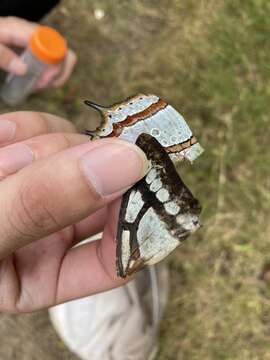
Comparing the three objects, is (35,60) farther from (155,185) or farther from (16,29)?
(155,185)

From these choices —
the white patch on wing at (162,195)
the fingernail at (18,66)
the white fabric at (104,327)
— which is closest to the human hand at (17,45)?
the fingernail at (18,66)

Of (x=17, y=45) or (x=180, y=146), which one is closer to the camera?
(x=180, y=146)

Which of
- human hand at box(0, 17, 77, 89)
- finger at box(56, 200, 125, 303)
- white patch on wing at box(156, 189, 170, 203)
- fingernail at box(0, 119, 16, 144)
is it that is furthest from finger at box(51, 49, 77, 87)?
white patch on wing at box(156, 189, 170, 203)

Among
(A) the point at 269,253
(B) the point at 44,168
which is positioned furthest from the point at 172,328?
(B) the point at 44,168

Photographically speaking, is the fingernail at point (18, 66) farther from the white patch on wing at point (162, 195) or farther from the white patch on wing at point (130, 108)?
the white patch on wing at point (162, 195)

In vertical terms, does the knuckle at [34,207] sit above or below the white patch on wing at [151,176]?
below

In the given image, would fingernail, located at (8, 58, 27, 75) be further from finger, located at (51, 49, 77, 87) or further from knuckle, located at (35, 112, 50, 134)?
knuckle, located at (35, 112, 50, 134)

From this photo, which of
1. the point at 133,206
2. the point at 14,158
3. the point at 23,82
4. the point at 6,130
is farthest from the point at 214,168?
the point at 133,206
